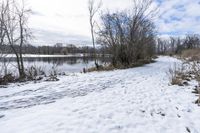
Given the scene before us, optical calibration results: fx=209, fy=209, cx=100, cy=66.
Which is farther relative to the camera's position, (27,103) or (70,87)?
(70,87)

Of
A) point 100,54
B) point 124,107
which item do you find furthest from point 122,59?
point 124,107

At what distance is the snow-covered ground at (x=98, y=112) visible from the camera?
4.21 m

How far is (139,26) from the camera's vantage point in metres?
21.9

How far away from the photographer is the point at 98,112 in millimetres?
5121

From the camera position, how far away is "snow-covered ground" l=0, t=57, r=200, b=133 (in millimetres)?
4211

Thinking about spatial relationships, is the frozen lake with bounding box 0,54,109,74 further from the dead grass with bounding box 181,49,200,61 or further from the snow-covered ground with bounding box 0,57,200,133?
the dead grass with bounding box 181,49,200,61

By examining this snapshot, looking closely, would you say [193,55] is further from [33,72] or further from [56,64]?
[33,72]

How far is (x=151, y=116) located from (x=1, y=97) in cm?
480

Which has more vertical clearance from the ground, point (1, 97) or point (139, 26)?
point (139, 26)

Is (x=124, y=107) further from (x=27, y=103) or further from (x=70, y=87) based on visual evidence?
(x=70, y=87)

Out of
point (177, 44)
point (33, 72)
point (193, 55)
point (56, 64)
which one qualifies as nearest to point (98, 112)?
point (33, 72)

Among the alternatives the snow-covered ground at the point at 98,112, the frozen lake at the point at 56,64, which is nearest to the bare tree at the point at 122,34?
the frozen lake at the point at 56,64

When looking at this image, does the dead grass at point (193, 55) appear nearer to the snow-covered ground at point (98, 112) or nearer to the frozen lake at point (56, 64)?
the frozen lake at point (56, 64)

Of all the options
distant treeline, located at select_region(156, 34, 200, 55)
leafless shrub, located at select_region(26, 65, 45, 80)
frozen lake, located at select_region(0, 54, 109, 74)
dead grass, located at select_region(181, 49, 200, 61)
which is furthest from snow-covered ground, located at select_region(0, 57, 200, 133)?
distant treeline, located at select_region(156, 34, 200, 55)
